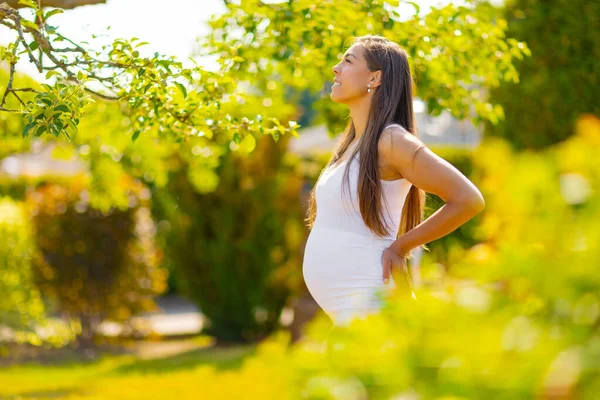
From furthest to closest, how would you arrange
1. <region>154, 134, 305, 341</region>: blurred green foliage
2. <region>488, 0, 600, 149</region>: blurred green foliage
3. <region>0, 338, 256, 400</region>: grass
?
<region>154, 134, 305, 341</region>: blurred green foliage, <region>488, 0, 600, 149</region>: blurred green foliage, <region>0, 338, 256, 400</region>: grass

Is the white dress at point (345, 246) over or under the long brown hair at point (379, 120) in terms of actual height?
under

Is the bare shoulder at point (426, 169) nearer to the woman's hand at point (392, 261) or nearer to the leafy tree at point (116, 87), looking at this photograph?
the woman's hand at point (392, 261)

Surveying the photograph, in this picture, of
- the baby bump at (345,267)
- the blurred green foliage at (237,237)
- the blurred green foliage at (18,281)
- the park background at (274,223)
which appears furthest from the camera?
the blurred green foliage at (237,237)

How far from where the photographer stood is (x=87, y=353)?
9391 millimetres

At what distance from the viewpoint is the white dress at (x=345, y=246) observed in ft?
9.62

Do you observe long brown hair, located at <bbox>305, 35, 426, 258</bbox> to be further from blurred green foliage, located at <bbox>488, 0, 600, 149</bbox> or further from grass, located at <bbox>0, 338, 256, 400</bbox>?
blurred green foliage, located at <bbox>488, 0, 600, 149</bbox>

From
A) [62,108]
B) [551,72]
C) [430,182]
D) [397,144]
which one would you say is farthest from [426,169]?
[551,72]

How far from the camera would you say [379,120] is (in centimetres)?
304

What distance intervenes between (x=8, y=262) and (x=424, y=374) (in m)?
8.75

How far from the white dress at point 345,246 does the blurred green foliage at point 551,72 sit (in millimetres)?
4353

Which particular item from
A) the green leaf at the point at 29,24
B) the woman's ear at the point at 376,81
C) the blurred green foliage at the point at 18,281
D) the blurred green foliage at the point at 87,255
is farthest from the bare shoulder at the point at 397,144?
the blurred green foliage at the point at 18,281

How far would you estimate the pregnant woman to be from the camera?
2846 mm

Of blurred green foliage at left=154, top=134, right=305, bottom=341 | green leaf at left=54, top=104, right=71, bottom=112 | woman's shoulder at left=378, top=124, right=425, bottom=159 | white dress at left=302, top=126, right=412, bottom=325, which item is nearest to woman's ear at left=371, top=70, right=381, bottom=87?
woman's shoulder at left=378, top=124, right=425, bottom=159

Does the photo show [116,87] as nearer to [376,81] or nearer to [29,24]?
[29,24]
